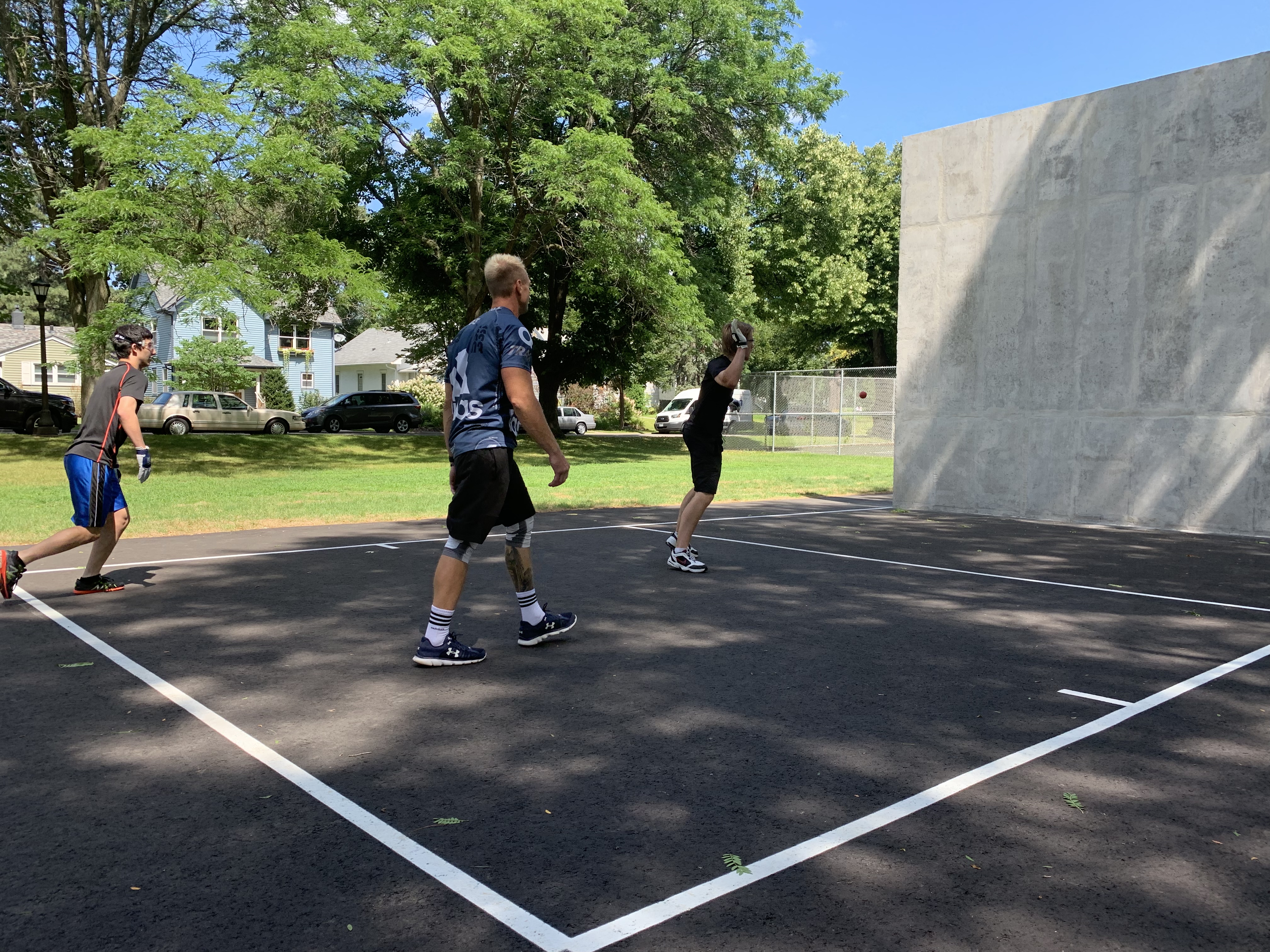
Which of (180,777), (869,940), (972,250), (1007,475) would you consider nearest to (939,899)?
(869,940)

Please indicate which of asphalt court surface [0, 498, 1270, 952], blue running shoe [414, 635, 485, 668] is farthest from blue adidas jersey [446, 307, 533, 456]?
asphalt court surface [0, 498, 1270, 952]

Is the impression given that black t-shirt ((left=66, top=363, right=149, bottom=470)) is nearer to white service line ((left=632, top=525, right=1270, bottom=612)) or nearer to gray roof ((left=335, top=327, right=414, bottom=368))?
white service line ((left=632, top=525, right=1270, bottom=612))

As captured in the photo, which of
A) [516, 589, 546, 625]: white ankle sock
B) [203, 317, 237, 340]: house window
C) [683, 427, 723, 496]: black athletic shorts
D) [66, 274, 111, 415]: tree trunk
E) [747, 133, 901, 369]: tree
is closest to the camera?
[516, 589, 546, 625]: white ankle sock

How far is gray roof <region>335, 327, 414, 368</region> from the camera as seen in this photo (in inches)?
2689

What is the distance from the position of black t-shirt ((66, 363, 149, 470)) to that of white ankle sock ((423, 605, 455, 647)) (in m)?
3.25

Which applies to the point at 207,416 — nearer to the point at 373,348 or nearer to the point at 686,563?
the point at 686,563

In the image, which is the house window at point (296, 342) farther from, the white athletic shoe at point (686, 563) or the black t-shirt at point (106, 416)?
the white athletic shoe at point (686, 563)

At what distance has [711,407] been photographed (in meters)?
8.16

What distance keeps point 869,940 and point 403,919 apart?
122 centimetres

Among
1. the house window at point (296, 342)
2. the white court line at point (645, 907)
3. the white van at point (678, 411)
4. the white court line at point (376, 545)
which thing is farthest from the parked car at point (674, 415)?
the white court line at point (645, 907)

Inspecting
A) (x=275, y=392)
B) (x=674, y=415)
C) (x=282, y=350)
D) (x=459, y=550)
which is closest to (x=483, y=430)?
(x=459, y=550)

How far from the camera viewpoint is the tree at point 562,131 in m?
22.5

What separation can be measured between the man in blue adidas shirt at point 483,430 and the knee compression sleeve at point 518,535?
0.16 meters

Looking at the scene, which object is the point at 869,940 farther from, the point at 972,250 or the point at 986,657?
the point at 972,250
